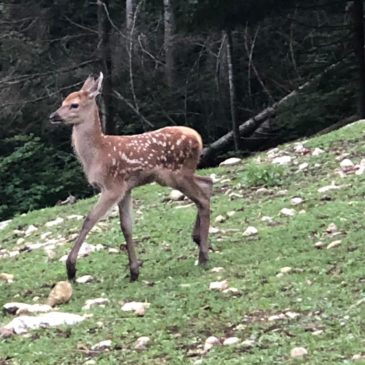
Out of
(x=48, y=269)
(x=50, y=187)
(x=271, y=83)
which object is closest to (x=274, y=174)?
(x=48, y=269)

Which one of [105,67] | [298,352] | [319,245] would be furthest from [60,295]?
[105,67]

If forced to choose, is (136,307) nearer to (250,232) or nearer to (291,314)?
(291,314)

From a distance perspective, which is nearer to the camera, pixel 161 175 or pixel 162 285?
pixel 162 285

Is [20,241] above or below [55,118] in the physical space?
below

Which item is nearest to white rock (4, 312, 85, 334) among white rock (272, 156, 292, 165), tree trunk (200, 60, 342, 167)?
white rock (272, 156, 292, 165)

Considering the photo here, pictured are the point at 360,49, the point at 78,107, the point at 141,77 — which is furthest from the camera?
the point at 141,77

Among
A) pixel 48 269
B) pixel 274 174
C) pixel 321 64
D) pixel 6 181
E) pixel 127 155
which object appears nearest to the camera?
pixel 127 155

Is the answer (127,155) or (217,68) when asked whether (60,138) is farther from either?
(127,155)

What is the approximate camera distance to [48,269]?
860 centimetres

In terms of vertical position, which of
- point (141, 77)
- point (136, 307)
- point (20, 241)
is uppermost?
point (136, 307)

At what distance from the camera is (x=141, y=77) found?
24.1 metres

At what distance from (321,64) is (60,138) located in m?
8.27

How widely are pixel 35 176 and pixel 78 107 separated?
14047 millimetres

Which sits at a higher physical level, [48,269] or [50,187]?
[48,269]
